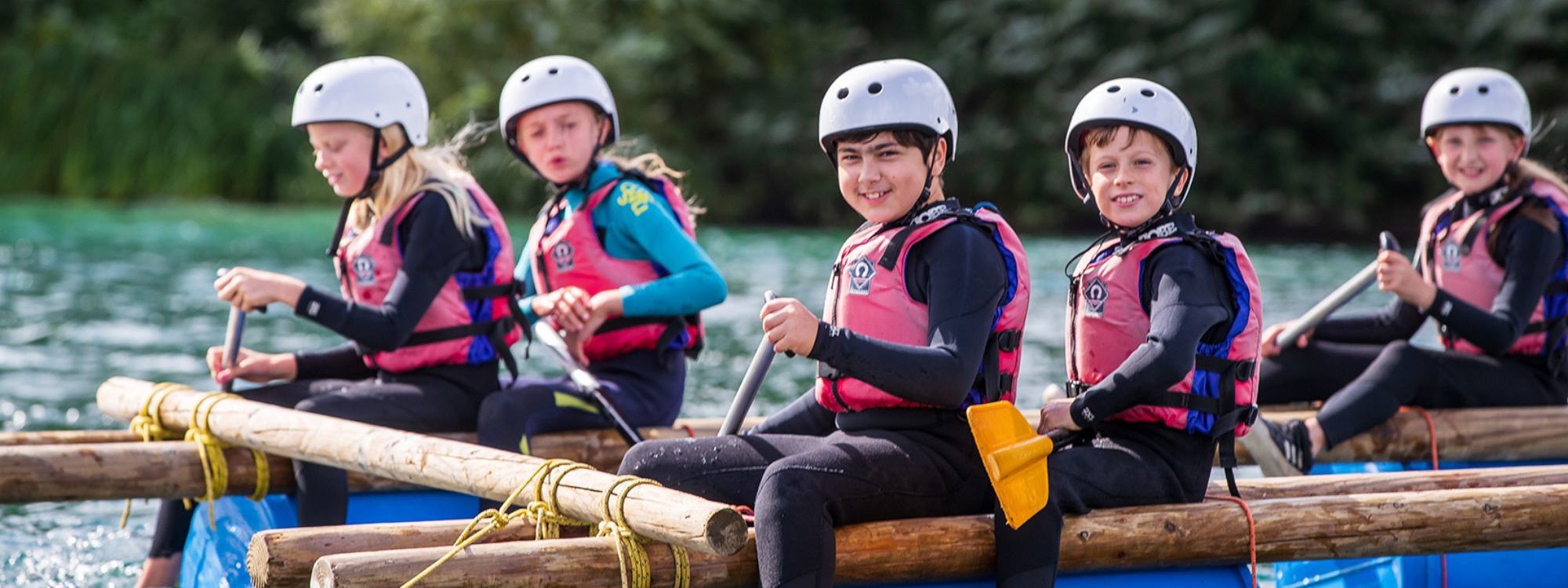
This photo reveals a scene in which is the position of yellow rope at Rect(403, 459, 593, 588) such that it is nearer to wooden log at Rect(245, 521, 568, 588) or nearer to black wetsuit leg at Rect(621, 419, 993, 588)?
wooden log at Rect(245, 521, 568, 588)

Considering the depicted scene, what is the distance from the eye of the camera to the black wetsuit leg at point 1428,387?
4.99 m

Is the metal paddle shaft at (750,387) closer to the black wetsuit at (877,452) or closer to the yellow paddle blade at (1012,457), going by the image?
the black wetsuit at (877,452)

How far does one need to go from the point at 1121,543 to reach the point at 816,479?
67cm

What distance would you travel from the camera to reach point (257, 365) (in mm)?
4828

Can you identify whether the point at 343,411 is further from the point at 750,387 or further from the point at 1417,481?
the point at 1417,481

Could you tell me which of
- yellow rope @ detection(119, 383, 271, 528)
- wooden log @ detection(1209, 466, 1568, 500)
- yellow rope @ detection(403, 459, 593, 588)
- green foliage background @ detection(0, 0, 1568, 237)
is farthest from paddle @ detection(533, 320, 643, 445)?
green foliage background @ detection(0, 0, 1568, 237)

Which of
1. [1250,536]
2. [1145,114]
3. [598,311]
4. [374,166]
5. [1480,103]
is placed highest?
[1480,103]

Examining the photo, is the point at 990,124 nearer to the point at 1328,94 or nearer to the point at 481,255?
the point at 1328,94

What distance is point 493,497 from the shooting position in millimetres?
3416

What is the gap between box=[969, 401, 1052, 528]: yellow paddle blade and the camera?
9.88ft

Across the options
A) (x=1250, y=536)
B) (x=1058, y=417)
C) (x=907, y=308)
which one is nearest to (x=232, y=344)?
(x=907, y=308)

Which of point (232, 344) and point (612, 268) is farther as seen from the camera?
point (612, 268)

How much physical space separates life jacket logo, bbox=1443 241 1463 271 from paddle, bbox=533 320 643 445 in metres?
Answer: 2.71

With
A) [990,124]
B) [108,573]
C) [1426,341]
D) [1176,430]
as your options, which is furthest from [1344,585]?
[990,124]
